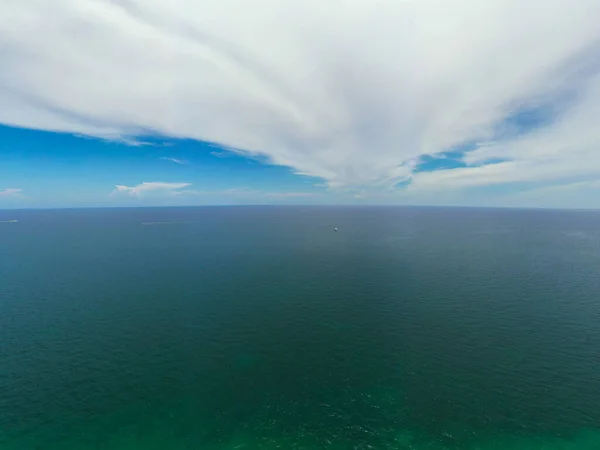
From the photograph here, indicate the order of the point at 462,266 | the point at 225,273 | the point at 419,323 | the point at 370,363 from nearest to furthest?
1. the point at 370,363
2. the point at 419,323
3. the point at 225,273
4. the point at 462,266

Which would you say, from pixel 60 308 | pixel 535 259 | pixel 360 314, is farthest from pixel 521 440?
pixel 535 259

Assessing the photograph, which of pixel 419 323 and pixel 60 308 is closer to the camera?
pixel 419 323

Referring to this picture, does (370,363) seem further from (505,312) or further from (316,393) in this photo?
(505,312)

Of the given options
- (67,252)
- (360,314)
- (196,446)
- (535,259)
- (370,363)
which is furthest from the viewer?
(67,252)

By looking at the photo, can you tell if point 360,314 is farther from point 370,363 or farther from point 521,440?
point 521,440

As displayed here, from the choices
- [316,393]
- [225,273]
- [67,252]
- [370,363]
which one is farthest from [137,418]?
[67,252]

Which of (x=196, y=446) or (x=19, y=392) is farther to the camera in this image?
(x=19, y=392)
